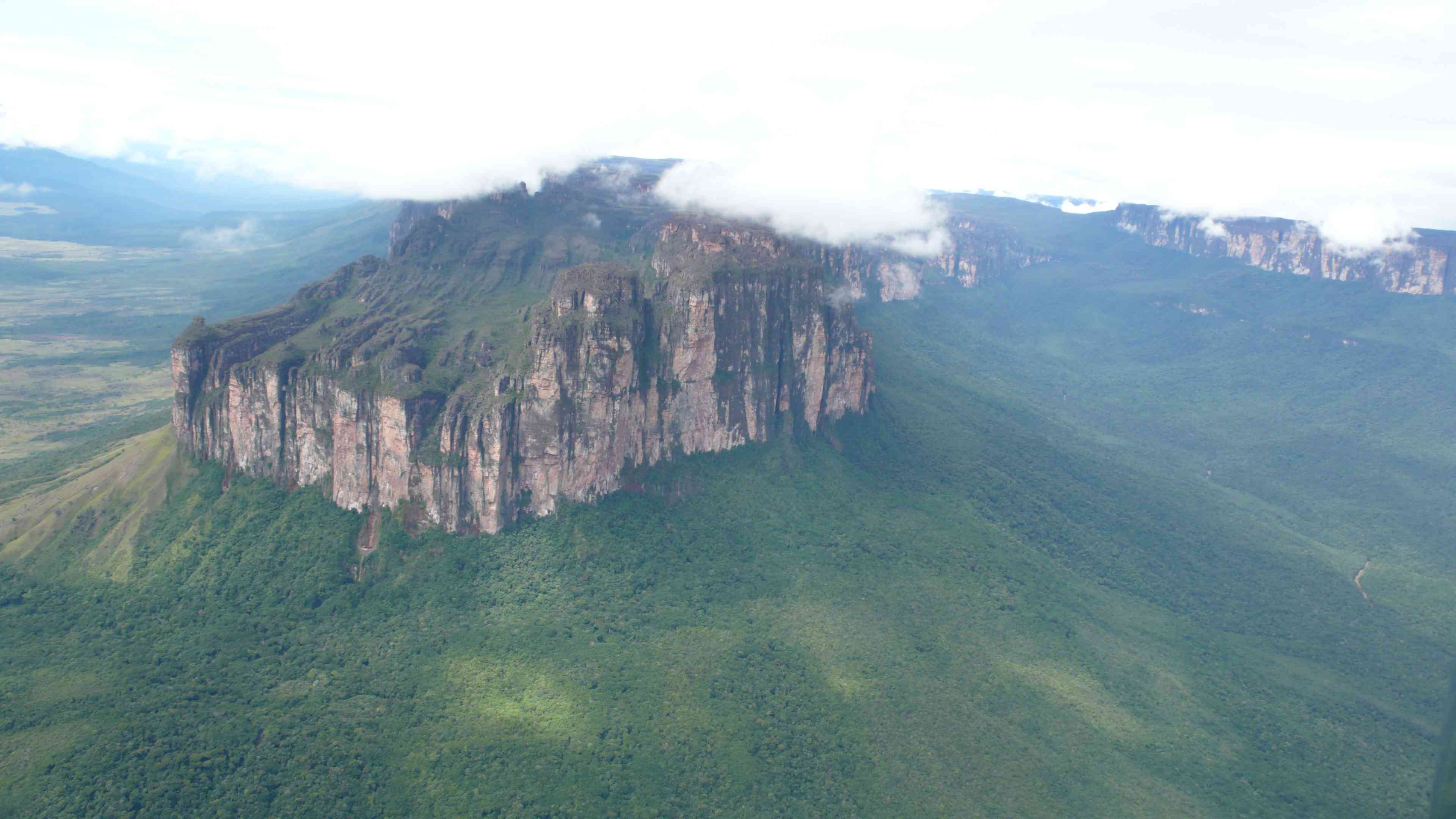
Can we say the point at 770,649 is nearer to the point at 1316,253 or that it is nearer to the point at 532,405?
the point at 532,405

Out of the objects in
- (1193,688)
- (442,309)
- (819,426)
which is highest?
(442,309)

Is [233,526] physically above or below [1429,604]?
above

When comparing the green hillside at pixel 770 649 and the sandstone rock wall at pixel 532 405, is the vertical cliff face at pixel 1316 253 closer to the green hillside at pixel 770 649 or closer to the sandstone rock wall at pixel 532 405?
the green hillside at pixel 770 649

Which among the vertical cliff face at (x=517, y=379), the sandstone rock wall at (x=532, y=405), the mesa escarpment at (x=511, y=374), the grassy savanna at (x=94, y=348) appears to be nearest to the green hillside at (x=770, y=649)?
the sandstone rock wall at (x=532, y=405)

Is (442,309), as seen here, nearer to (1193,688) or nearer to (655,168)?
(1193,688)

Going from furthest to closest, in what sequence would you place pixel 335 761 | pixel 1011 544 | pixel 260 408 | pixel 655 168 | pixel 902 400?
pixel 655 168, pixel 902 400, pixel 1011 544, pixel 260 408, pixel 335 761

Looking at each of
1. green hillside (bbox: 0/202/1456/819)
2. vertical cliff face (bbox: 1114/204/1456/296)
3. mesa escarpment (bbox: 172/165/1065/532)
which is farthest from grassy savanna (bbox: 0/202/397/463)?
vertical cliff face (bbox: 1114/204/1456/296)

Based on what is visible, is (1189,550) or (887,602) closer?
(887,602)

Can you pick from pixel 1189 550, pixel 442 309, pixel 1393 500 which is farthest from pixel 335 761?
pixel 1393 500

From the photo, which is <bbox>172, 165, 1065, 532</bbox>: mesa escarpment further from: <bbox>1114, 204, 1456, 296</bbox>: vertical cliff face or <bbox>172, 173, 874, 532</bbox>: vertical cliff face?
<bbox>1114, 204, 1456, 296</bbox>: vertical cliff face
